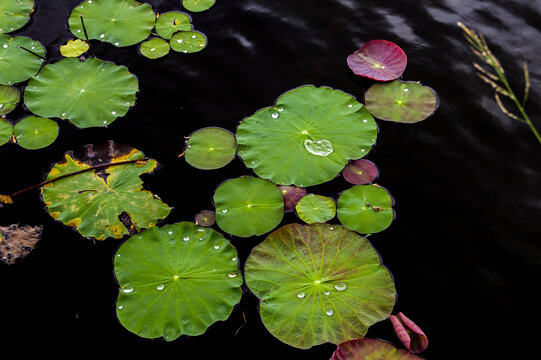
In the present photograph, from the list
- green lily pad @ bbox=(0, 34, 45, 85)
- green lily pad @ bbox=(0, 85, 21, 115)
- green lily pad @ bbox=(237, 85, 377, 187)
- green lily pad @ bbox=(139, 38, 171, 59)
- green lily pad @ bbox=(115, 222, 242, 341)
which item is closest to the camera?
green lily pad @ bbox=(115, 222, 242, 341)

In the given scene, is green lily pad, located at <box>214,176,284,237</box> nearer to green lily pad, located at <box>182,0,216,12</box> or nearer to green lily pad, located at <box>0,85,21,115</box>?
green lily pad, located at <box>0,85,21,115</box>

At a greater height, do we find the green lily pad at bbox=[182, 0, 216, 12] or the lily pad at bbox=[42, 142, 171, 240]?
the green lily pad at bbox=[182, 0, 216, 12]

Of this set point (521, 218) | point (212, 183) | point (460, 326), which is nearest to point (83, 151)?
point (212, 183)

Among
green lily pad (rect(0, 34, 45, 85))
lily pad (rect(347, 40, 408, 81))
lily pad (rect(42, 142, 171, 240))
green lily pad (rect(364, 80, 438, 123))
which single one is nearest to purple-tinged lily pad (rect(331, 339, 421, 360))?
lily pad (rect(42, 142, 171, 240))

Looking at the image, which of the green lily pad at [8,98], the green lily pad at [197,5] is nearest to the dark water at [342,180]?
the green lily pad at [197,5]

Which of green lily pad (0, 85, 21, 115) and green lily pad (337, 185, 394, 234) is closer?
green lily pad (337, 185, 394, 234)

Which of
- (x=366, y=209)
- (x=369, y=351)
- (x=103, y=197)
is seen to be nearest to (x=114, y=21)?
(x=103, y=197)
